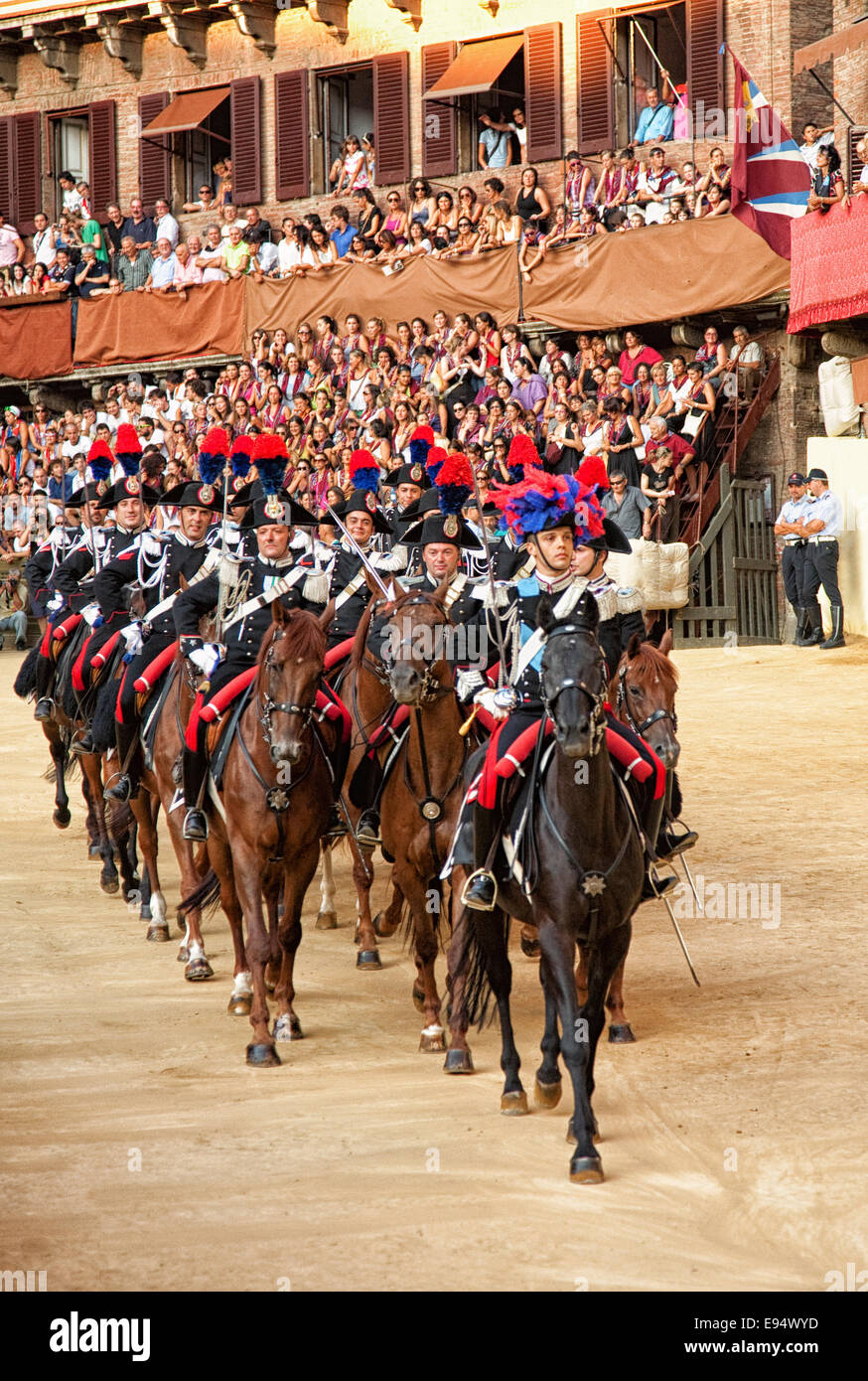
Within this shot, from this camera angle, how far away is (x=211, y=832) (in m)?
10.0

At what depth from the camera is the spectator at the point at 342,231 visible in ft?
93.7

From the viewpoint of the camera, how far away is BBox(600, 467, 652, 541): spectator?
847 inches

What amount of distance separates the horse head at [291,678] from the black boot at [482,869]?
1.26 m

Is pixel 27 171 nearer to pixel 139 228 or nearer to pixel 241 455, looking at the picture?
pixel 139 228

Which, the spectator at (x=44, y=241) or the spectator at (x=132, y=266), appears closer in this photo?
the spectator at (x=132, y=266)

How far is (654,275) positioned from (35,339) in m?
14.1

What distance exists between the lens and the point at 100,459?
1430cm

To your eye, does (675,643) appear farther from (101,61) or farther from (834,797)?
(101,61)

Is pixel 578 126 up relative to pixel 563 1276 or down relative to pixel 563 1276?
up

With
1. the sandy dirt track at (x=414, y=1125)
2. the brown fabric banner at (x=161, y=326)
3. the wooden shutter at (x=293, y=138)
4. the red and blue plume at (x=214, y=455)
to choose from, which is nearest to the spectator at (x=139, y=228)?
the brown fabric banner at (x=161, y=326)

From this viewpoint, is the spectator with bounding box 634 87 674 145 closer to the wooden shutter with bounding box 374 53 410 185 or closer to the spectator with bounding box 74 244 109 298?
the wooden shutter with bounding box 374 53 410 185

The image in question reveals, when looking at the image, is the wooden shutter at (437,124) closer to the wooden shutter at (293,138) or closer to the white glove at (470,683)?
the wooden shutter at (293,138)
